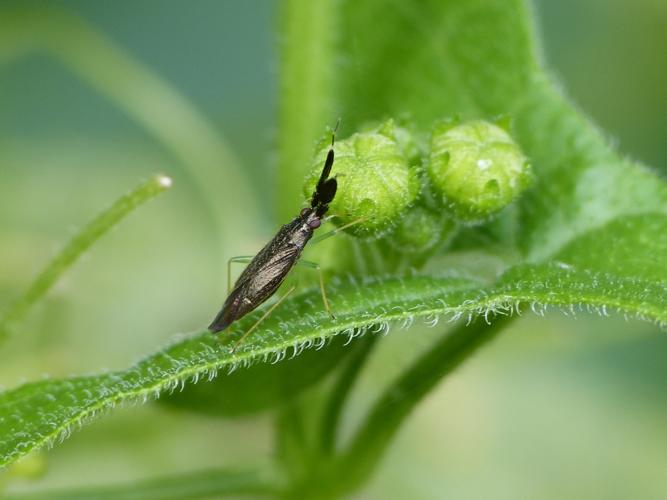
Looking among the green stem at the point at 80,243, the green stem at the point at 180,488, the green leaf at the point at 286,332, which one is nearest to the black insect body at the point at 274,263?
the green leaf at the point at 286,332

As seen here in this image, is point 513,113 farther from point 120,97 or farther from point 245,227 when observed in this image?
point 120,97

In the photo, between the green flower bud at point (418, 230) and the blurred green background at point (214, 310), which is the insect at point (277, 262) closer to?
the green flower bud at point (418, 230)

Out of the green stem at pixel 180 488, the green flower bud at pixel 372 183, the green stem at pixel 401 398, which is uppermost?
the green flower bud at pixel 372 183

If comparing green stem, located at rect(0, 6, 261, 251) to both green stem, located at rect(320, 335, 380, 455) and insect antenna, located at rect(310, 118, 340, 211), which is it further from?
insect antenna, located at rect(310, 118, 340, 211)

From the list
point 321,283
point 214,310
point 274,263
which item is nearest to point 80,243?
point 274,263

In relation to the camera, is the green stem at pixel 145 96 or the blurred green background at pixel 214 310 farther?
the green stem at pixel 145 96
